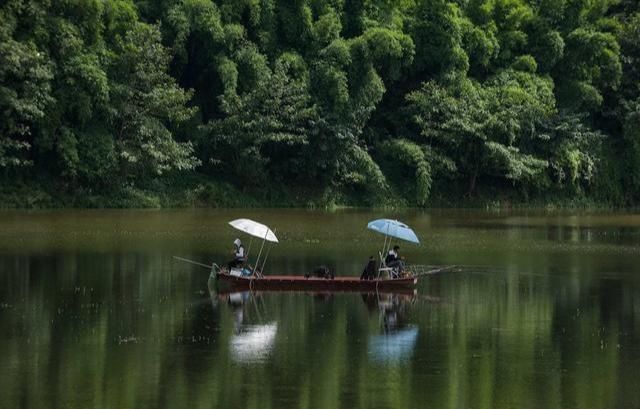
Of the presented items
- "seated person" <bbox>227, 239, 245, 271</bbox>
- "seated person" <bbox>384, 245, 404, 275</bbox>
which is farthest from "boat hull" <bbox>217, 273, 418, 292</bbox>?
"seated person" <bbox>384, 245, 404, 275</bbox>

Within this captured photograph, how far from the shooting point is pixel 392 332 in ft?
71.8

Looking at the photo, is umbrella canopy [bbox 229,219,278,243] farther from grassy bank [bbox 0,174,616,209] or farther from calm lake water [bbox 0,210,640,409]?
grassy bank [bbox 0,174,616,209]

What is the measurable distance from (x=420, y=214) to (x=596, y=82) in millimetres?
18115

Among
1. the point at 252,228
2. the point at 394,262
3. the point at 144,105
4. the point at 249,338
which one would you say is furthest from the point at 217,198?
the point at 249,338

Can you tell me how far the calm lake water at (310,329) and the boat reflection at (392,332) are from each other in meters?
0.04

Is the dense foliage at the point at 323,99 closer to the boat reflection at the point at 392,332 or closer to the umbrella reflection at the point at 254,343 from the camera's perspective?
the boat reflection at the point at 392,332

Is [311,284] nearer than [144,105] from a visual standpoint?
Yes

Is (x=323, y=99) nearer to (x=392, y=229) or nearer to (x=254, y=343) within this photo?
(x=392, y=229)

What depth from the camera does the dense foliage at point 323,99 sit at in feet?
167

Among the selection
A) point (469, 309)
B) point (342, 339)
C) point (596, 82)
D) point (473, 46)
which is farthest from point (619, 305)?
point (596, 82)

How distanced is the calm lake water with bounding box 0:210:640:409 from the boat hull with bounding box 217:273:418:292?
577 millimetres

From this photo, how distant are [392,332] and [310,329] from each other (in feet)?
4.97

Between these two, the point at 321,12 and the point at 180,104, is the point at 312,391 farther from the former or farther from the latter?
the point at 321,12

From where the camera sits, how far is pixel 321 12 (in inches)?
2311
